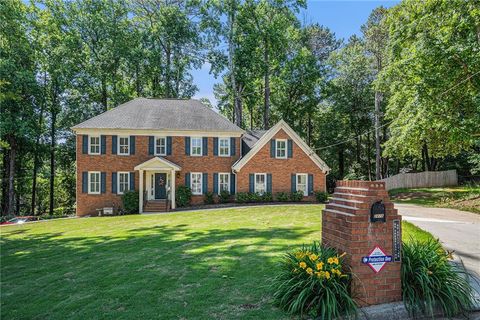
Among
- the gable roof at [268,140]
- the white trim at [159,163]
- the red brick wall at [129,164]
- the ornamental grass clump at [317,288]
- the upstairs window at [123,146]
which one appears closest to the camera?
the ornamental grass clump at [317,288]

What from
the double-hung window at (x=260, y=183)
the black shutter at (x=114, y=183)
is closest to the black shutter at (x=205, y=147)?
the double-hung window at (x=260, y=183)

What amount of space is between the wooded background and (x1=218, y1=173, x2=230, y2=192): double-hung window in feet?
34.5

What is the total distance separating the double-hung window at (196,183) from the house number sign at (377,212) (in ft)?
61.5

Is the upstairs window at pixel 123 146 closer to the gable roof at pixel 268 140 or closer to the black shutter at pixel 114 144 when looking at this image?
the black shutter at pixel 114 144

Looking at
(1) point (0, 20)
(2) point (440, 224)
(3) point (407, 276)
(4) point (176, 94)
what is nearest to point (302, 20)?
(4) point (176, 94)

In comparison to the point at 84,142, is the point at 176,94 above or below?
above

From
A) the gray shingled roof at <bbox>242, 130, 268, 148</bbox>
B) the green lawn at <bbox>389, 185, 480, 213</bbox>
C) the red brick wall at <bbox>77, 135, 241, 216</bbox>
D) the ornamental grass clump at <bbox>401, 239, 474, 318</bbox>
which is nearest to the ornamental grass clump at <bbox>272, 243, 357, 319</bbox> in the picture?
the ornamental grass clump at <bbox>401, 239, 474, 318</bbox>

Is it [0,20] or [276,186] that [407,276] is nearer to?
[276,186]

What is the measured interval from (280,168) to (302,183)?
196 centimetres

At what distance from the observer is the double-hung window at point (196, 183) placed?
2226 cm

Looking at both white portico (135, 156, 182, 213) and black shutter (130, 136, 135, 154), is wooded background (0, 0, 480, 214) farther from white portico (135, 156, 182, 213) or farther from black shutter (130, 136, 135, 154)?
white portico (135, 156, 182, 213)

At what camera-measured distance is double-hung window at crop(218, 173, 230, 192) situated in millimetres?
22500

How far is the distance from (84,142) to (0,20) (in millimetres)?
10957

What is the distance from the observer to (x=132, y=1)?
108 feet
